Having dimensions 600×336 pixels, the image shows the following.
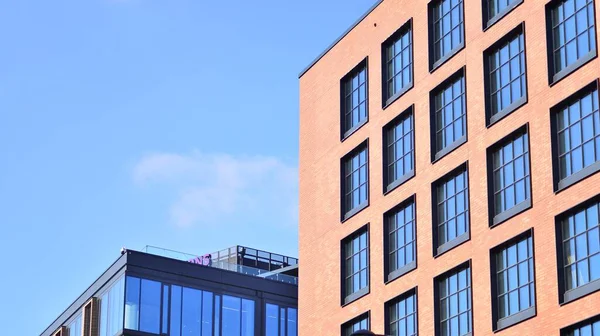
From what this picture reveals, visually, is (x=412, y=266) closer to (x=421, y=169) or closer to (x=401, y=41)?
(x=421, y=169)

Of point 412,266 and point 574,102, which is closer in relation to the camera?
point 574,102

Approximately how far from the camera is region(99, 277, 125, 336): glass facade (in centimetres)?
7281

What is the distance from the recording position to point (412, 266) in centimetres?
5144

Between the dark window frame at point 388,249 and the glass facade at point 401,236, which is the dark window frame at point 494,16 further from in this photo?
the glass facade at point 401,236

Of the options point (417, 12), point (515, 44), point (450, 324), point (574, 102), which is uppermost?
point (417, 12)

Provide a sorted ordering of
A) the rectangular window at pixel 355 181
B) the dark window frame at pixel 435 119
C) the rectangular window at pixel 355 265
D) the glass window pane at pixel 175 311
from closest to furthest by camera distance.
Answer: the dark window frame at pixel 435 119, the rectangular window at pixel 355 265, the rectangular window at pixel 355 181, the glass window pane at pixel 175 311

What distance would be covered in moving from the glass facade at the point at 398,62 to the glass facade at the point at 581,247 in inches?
488

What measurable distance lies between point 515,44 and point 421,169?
661cm

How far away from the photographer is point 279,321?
257 ft

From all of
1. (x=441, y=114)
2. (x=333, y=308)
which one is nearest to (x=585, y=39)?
(x=441, y=114)

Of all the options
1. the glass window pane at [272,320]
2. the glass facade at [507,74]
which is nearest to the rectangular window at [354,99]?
the glass facade at [507,74]

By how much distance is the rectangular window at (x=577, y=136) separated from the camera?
4347cm

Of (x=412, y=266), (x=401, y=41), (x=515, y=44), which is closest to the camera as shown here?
(x=515, y=44)

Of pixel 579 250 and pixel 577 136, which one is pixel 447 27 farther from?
pixel 579 250
